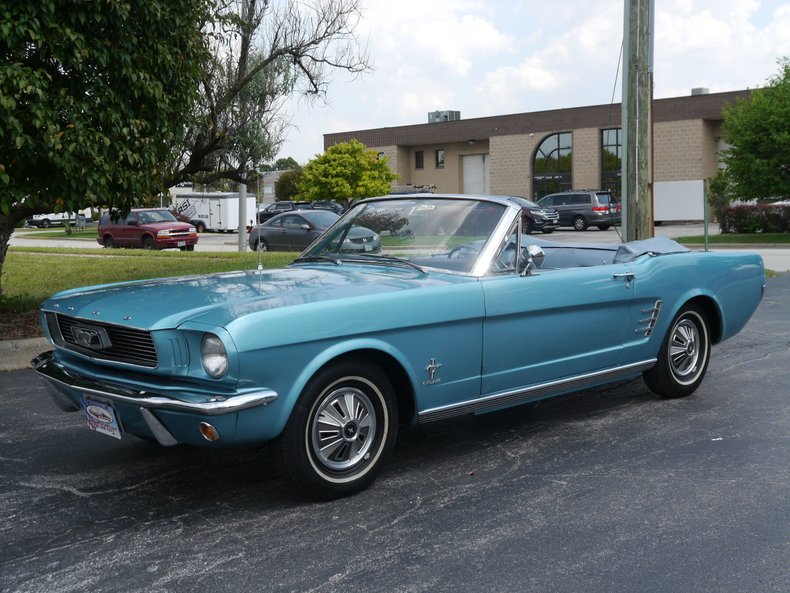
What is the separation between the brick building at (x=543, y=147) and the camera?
49531 mm

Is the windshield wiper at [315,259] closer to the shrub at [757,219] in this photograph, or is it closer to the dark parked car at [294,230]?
the dark parked car at [294,230]

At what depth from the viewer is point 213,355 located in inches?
161

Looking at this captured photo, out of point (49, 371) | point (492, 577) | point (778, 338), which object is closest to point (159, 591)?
point (492, 577)

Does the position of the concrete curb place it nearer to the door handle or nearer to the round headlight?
the round headlight

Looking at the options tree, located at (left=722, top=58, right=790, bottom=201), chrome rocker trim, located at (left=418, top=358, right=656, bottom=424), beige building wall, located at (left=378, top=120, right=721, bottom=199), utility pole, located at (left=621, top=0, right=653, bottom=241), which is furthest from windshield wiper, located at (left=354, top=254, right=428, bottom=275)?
beige building wall, located at (left=378, top=120, right=721, bottom=199)

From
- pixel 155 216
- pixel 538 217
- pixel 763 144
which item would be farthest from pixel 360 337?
pixel 538 217

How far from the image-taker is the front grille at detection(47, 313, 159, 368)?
4250 millimetres

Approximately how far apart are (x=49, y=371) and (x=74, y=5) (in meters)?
4.73

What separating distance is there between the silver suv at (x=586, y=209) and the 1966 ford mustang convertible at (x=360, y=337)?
33.8 meters

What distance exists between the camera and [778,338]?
9523 mm

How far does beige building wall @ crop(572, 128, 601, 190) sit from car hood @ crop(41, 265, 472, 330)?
4984 centimetres

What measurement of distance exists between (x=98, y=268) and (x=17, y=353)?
925cm

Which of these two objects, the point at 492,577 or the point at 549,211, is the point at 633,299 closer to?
the point at 492,577

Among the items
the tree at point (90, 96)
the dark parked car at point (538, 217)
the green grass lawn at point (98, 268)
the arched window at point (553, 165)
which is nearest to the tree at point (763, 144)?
the dark parked car at point (538, 217)
